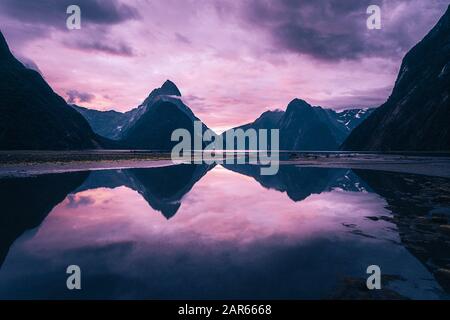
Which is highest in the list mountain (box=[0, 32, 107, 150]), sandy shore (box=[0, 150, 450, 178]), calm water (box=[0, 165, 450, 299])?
mountain (box=[0, 32, 107, 150])

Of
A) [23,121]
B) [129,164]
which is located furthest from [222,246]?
[23,121]

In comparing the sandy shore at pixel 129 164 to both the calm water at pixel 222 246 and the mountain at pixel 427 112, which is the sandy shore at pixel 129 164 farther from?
the mountain at pixel 427 112

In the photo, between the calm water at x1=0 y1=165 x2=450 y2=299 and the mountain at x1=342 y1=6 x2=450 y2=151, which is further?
the mountain at x1=342 y1=6 x2=450 y2=151

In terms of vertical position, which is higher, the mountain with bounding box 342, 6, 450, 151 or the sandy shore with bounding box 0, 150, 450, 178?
the mountain with bounding box 342, 6, 450, 151

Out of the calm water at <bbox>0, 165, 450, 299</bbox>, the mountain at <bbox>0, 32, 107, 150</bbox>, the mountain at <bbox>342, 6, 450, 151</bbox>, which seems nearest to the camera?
the calm water at <bbox>0, 165, 450, 299</bbox>

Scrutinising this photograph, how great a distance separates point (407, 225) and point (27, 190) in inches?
1295

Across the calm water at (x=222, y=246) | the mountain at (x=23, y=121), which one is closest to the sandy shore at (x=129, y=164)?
the calm water at (x=222, y=246)

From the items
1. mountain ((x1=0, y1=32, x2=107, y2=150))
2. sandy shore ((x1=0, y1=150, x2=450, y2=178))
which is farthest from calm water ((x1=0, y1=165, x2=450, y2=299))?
mountain ((x1=0, y1=32, x2=107, y2=150))

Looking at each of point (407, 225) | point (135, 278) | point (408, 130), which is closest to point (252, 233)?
point (135, 278)

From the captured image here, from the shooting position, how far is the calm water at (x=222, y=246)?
10.8 m

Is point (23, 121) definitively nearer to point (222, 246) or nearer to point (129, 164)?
point (129, 164)

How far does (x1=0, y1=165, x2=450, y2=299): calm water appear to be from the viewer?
10.8 meters

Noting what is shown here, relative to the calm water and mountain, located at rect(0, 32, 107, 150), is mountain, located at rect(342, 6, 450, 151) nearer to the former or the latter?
the calm water
